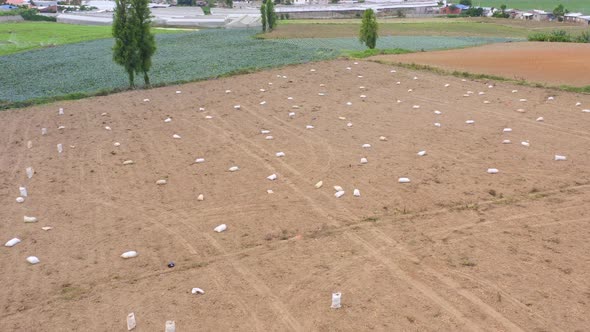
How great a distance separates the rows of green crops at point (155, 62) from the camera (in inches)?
862

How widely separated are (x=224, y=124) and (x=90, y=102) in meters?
6.69

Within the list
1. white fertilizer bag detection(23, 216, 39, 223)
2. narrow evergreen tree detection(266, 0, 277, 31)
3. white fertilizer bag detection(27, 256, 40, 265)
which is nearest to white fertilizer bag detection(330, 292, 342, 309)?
white fertilizer bag detection(27, 256, 40, 265)

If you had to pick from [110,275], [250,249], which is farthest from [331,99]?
[110,275]

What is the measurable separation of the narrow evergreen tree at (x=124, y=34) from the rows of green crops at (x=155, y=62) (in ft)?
5.03

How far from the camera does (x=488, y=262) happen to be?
22.6 feet

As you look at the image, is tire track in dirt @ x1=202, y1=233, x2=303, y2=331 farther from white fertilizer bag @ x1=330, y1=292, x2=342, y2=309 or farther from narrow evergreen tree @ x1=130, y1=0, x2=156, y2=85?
narrow evergreen tree @ x1=130, y1=0, x2=156, y2=85

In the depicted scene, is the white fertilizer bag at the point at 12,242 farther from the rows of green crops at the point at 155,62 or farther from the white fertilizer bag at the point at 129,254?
the rows of green crops at the point at 155,62

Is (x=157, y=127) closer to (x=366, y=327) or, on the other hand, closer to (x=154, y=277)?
(x=154, y=277)

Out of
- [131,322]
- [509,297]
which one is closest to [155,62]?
[131,322]

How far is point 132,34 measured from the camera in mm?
20344

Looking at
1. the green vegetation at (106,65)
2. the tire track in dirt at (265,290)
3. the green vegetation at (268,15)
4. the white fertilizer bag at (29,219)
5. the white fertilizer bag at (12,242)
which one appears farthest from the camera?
the green vegetation at (268,15)

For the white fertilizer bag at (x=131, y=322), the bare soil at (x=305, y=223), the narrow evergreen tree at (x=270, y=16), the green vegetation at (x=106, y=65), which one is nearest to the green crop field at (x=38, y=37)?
the green vegetation at (x=106, y=65)

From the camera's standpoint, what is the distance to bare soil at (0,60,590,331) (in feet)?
19.9

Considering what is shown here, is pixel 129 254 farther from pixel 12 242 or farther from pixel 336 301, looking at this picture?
pixel 336 301
